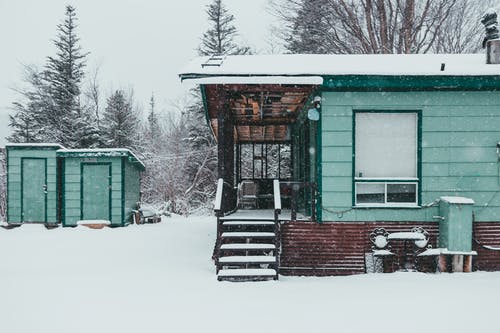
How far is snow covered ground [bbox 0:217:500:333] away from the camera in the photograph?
213 inches

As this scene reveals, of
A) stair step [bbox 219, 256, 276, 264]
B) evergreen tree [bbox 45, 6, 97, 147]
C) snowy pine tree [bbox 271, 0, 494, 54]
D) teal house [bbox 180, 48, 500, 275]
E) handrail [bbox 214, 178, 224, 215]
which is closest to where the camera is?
stair step [bbox 219, 256, 276, 264]

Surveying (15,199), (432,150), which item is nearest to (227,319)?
(432,150)

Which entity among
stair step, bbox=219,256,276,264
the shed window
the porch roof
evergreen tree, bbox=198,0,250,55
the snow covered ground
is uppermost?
evergreen tree, bbox=198,0,250,55

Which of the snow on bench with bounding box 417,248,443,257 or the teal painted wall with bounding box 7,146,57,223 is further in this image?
the teal painted wall with bounding box 7,146,57,223

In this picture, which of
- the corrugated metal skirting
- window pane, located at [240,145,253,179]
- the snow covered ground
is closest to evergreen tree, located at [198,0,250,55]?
window pane, located at [240,145,253,179]

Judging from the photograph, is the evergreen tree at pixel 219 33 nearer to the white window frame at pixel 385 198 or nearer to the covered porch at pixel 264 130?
the covered porch at pixel 264 130

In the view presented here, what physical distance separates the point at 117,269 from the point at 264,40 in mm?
22199

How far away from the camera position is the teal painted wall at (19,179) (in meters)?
15.8

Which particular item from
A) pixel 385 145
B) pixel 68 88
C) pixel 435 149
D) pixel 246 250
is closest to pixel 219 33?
pixel 68 88

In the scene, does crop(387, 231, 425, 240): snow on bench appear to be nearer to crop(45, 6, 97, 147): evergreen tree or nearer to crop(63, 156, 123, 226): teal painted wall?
crop(63, 156, 123, 226): teal painted wall

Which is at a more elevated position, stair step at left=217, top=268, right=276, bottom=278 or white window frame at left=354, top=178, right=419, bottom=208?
white window frame at left=354, top=178, right=419, bottom=208

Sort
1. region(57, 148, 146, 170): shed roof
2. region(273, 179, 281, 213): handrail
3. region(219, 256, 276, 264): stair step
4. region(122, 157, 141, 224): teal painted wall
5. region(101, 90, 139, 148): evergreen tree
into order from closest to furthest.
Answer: region(219, 256, 276, 264): stair step, region(273, 179, 281, 213): handrail, region(57, 148, 146, 170): shed roof, region(122, 157, 141, 224): teal painted wall, region(101, 90, 139, 148): evergreen tree

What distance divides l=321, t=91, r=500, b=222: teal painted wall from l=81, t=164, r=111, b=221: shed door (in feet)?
31.5

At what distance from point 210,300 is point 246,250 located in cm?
185
